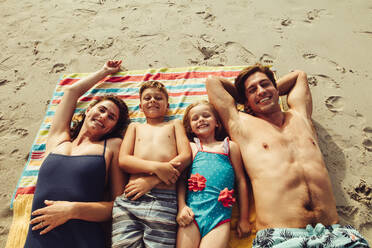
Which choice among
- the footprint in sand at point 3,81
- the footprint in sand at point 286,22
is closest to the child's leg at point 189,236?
Answer: the footprint in sand at point 3,81

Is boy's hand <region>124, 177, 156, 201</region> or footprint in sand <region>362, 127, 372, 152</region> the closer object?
boy's hand <region>124, 177, 156, 201</region>

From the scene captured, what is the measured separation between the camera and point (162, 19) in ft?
16.9

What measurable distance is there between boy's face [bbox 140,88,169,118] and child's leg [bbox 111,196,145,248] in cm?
116

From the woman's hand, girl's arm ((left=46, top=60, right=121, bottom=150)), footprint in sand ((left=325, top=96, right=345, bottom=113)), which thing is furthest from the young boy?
footprint in sand ((left=325, top=96, right=345, bottom=113))

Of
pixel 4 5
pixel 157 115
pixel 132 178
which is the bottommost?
pixel 132 178

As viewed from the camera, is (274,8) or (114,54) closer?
(114,54)

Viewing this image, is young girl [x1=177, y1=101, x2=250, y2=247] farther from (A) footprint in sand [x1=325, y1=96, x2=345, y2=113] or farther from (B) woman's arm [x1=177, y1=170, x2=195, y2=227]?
(A) footprint in sand [x1=325, y1=96, x2=345, y2=113]

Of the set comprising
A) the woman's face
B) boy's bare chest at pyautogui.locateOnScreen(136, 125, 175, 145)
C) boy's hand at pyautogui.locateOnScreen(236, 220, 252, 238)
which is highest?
the woman's face

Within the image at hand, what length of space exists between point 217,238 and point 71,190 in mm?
1592

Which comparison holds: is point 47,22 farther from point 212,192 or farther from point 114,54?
point 212,192

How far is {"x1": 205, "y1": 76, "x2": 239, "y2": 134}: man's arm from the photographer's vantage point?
2996 mm

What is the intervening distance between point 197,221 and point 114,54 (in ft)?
11.5

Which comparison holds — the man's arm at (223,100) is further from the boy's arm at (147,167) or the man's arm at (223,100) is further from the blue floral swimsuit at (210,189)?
the boy's arm at (147,167)

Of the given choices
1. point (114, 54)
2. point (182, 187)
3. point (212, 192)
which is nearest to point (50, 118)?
point (114, 54)
